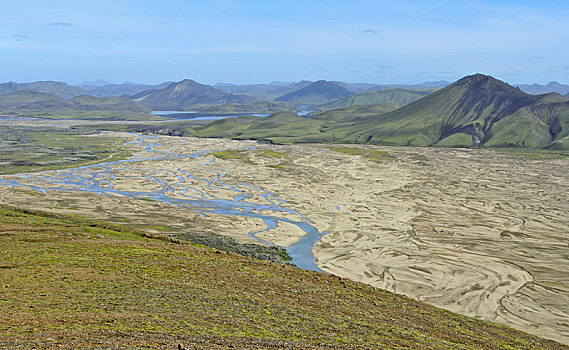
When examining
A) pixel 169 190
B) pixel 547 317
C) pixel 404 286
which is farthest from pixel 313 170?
pixel 547 317

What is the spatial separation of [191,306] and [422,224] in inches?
2893

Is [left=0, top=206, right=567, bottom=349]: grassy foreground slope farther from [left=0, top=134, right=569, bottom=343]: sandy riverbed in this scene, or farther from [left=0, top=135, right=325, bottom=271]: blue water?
[left=0, top=135, right=325, bottom=271]: blue water

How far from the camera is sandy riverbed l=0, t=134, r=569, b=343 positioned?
64.6 m

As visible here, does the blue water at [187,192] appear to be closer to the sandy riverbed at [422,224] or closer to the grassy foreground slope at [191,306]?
the sandy riverbed at [422,224]

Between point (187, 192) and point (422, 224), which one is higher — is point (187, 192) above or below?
above

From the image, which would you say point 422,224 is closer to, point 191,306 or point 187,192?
point 187,192

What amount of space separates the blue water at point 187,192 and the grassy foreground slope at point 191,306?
23845 millimetres

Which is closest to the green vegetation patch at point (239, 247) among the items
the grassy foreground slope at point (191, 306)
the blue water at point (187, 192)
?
the blue water at point (187, 192)

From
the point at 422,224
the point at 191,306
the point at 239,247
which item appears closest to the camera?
the point at 191,306

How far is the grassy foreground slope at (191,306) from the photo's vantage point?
3284 centimetres

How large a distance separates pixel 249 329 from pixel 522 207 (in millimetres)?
109631

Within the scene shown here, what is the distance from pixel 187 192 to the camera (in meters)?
133

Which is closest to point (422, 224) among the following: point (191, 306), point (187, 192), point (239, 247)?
point (239, 247)

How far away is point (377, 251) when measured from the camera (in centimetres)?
8194
